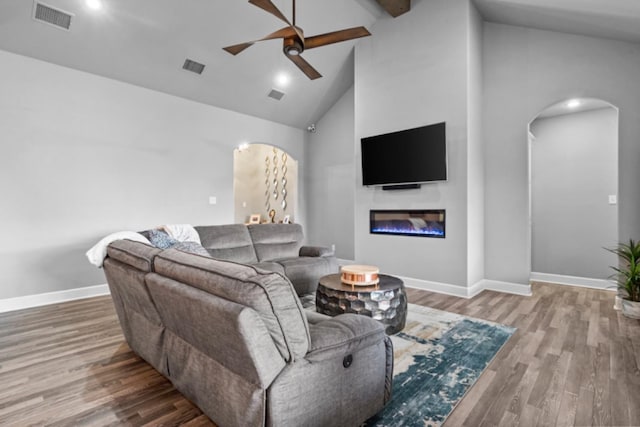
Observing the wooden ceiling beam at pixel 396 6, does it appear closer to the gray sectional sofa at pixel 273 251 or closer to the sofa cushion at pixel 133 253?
the gray sectional sofa at pixel 273 251

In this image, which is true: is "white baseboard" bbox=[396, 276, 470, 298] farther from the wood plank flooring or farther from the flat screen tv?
the flat screen tv

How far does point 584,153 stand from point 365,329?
4.93 meters

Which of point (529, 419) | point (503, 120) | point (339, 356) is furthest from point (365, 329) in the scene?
point (503, 120)

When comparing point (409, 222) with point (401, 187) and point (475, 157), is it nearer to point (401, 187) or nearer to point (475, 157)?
point (401, 187)

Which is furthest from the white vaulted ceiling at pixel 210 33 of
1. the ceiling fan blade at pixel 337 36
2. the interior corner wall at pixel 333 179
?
the ceiling fan blade at pixel 337 36

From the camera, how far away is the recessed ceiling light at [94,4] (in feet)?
11.4

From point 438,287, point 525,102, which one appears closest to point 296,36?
point 525,102

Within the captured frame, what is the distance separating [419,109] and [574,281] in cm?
335

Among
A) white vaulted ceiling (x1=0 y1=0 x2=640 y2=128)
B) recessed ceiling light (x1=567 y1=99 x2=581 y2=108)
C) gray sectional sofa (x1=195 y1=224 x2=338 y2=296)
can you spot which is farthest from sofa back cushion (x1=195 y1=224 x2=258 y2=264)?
recessed ceiling light (x1=567 y1=99 x2=581 y2=108)

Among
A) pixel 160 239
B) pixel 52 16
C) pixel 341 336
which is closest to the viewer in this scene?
pixel 341 336

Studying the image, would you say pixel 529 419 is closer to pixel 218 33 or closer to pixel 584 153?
pixel 584 153

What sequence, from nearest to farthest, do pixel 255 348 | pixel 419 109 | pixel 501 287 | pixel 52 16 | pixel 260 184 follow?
pixel 255 348 < pixel 52 16 < pixel 501 287 < pixel 419 109 < pixel 260 184

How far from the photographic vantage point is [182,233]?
357 centimetres

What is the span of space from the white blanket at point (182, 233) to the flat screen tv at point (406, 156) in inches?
105
